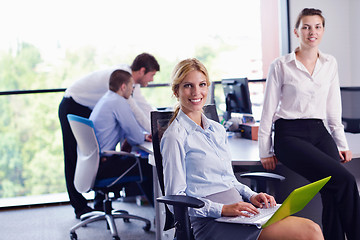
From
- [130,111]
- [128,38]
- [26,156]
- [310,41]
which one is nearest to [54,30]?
[128,38]

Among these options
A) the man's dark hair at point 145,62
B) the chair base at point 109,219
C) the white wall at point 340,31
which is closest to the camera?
the chair base at point 109,219

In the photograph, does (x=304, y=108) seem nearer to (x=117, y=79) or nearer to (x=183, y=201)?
(x=183, y=201)

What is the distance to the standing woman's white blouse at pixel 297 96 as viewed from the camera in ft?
8.68

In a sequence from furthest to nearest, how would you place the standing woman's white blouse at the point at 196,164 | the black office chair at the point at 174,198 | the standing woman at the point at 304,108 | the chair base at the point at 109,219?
the chair base at the point at 109,219 → the standing woman at the point at 304,108 → the standing woman's white blouse at the point at 196,164 → the black office chair at the point at 174,198

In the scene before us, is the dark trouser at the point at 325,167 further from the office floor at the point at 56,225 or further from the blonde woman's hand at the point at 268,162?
the office floor at the point at 56,225

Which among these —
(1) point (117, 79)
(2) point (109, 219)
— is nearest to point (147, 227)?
(2) point (109, 219)

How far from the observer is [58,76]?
579 centimetres

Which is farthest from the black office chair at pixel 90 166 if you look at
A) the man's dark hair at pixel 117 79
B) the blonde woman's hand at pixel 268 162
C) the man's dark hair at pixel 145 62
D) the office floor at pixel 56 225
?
the blonde woman's hand at pixel 268 162

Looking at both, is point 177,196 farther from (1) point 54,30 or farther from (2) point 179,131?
(1) point 54,30

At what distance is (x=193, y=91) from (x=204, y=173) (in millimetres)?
361

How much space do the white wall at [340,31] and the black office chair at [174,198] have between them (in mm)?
3131

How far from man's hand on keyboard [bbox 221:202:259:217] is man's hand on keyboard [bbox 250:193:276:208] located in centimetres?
11

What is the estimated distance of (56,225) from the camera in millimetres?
3938

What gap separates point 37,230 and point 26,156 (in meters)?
1.75
